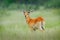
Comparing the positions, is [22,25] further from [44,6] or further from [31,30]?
[44,6]

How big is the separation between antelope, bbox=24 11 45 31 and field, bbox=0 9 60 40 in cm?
3

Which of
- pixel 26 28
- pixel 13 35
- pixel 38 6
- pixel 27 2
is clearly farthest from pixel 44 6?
pixel 13 35

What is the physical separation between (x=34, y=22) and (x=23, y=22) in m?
0.11

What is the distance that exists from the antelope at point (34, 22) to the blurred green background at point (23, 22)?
3 centimetres

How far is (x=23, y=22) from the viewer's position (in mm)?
1767

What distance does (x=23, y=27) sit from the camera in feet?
5.78

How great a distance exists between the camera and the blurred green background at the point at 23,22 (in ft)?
5.78

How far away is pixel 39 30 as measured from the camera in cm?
177

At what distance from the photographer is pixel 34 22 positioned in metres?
1.77

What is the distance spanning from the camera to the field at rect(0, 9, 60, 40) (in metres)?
1.76

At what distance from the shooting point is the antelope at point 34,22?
5.76ft

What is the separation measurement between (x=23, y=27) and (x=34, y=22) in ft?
0.39

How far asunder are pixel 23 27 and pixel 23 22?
5 centimetres

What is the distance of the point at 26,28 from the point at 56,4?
39 cm
